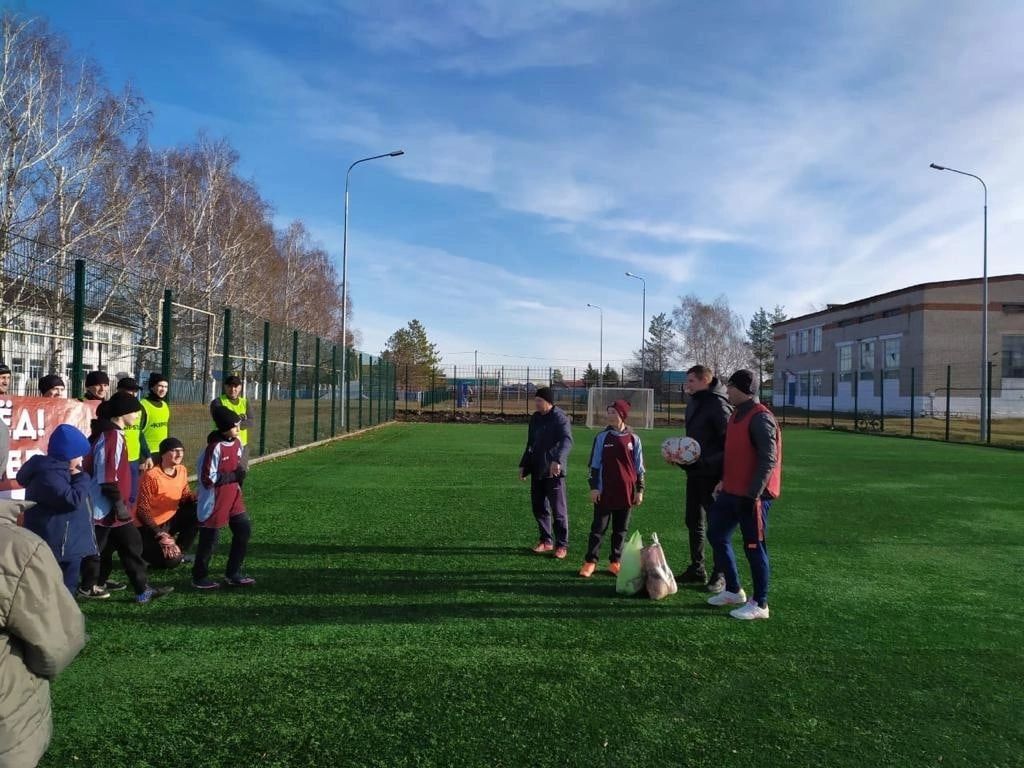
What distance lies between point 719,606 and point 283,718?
3.34m

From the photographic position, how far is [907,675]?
3.99 meters

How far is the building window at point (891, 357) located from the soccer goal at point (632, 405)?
68.7 feet

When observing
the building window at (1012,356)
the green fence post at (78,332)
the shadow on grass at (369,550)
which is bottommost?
the shadow on grass at (369,550)

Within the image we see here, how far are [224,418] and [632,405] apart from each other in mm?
28746

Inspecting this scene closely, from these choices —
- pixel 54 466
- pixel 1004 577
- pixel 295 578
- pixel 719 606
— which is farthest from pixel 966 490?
pixel 54 466

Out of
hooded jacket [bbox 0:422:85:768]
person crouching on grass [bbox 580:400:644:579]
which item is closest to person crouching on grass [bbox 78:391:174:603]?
hooded jacket [bbox 0:422:85:768]

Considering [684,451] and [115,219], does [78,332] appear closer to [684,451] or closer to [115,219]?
[684,451]

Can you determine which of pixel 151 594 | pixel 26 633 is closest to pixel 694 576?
pixel 151 594

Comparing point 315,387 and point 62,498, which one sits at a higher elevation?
point 315,387

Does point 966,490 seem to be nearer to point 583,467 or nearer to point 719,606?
point 583,467

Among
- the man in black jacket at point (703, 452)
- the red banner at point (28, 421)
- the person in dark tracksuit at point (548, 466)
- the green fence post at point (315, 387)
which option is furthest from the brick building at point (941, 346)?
the red banner at point (28, 421)

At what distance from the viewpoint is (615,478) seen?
596 centimetres

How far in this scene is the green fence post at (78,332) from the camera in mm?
7352

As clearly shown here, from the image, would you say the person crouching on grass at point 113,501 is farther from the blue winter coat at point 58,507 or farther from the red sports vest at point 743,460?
the red sports vest at point 743,460
